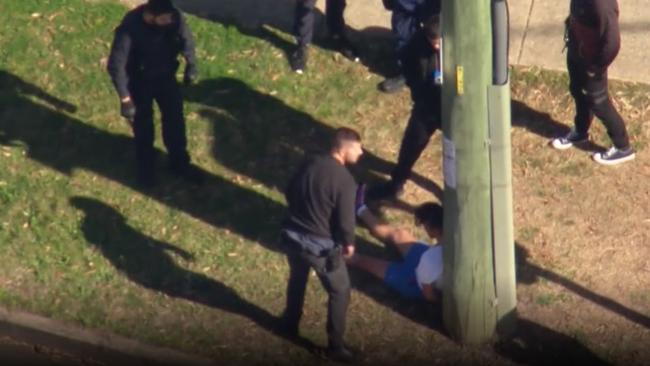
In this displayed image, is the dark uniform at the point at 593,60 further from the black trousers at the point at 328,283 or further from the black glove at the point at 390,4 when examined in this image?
the black trousers at the point at 328,283

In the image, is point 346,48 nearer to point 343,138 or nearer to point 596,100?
point 596,100

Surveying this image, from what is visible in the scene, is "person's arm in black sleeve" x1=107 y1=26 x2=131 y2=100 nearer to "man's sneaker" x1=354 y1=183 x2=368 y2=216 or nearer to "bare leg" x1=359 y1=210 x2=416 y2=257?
"man's sneaker" x1=354 y1=183 x2=368 y2=216

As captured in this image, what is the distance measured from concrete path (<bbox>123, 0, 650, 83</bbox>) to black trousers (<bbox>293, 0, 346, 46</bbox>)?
0.39 m

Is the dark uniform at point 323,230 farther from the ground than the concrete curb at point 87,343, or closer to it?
farther from the ground

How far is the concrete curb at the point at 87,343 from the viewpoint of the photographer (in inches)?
440

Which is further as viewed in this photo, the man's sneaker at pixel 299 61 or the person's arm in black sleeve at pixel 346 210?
the man's sneaker at pixel 299 61

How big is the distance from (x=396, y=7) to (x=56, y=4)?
3429 mm

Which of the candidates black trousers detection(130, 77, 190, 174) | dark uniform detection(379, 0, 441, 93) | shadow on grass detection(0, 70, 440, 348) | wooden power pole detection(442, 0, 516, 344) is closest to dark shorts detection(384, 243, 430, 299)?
shadow on grass detection(0, 70, 440, 348)

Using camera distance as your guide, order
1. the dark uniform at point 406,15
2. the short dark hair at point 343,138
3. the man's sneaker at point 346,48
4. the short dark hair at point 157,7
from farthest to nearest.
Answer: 1. the man's sneaker at point 346,48
2. the dark uniform at point 406,15
3. the short dark hair at point 157,7
4. the short dark hair at point 343,138

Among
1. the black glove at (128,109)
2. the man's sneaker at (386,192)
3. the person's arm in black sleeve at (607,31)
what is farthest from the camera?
the man's sneaker at (386,192)

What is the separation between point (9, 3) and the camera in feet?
48.0

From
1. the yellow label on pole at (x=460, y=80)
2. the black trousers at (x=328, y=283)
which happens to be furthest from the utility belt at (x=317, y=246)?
the yellow label on pole at (x=460, y=80)

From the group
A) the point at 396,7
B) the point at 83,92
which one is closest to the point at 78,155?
the point at 83,92

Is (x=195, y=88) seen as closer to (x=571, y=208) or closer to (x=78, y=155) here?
(x=78, y=155)
